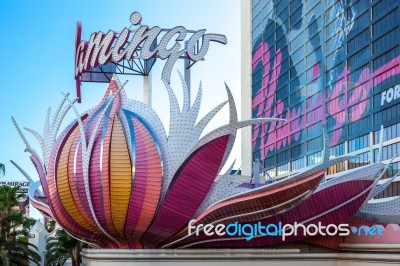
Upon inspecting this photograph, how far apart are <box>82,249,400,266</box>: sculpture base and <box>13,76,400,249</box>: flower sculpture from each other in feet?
1.87

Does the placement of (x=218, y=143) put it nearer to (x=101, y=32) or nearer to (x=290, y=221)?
(x=290, y=221)

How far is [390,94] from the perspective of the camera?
2963 inches

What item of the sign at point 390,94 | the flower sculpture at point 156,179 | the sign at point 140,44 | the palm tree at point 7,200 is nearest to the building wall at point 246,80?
the sign at point 390,94

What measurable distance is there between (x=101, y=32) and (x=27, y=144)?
268 inches

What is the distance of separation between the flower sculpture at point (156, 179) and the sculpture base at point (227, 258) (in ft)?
1.87

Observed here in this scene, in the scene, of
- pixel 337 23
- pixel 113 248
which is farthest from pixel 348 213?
pixel 337 23

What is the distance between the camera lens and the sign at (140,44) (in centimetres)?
3319

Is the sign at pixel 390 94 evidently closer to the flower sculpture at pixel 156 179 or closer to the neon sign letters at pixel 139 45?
the neon sign letters at pixel 139 45

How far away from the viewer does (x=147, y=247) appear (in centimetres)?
3094

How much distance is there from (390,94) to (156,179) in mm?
51754

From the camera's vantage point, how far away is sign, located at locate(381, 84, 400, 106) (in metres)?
73.5

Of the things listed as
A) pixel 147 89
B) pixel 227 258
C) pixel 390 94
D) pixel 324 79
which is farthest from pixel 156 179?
pixel 324 79

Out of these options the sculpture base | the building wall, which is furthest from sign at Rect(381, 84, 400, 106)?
the building wall

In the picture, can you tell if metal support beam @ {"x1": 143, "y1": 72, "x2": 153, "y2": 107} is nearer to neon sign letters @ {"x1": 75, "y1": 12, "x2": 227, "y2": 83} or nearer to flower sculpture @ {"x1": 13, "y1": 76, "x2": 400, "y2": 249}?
neon sign letters @ {"x1": 75, "y1": 12, "x2": 227, "y2": 83}
